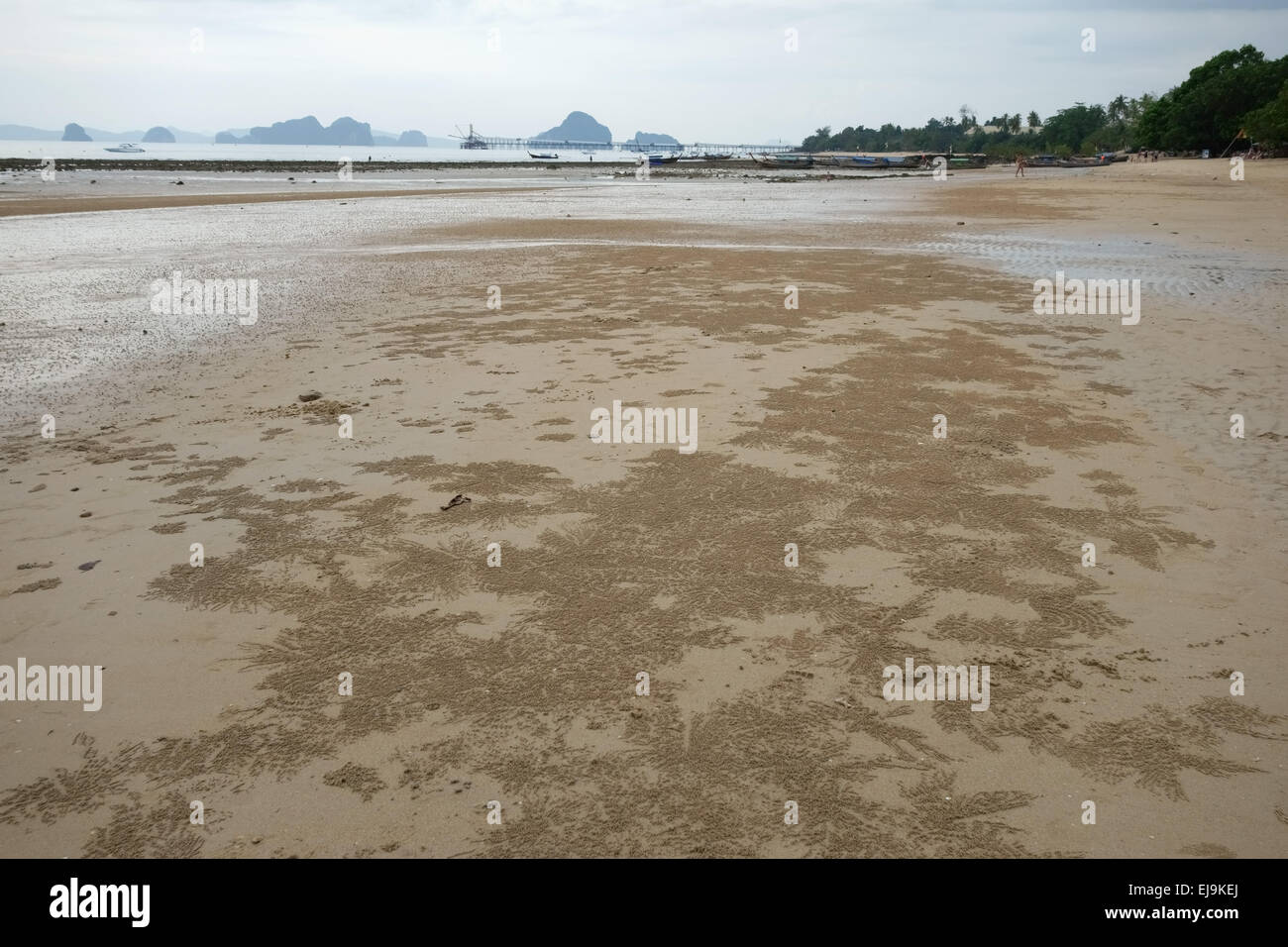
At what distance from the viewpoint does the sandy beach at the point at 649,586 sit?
328 centimetres

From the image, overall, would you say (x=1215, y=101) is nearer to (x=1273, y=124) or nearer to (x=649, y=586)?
(x=1273, y=124)

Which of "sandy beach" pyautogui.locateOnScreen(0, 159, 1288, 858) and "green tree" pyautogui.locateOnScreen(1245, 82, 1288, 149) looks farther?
"green tree" pyautogui.locateOnScreen(1245, 82, 1288, 149)

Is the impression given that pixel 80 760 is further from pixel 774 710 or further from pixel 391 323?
pixel 391 323

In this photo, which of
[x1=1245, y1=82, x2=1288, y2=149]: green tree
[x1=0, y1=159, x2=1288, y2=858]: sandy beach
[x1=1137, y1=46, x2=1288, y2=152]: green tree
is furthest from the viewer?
[x1=1137, y1=46, x2=1288, y2=152]: green tree

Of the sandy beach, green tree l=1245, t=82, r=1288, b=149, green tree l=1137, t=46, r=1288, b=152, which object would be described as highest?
green tree l=1137, t=46, r=1288, b=152

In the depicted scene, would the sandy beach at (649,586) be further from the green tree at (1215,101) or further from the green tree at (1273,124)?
the green tree at (1215,101)

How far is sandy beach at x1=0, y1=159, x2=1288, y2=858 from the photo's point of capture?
328cm

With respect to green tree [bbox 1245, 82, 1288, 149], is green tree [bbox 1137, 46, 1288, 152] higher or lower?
higher

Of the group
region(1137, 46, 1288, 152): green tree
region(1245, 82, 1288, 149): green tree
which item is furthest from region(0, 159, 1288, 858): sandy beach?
region(1137, 46, 1288, 152): green tree

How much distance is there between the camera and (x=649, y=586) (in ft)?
16.2

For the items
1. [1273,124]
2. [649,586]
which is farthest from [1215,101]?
[649,586]

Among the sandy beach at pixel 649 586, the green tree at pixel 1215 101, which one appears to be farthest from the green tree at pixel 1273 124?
the sandy beach at pixel 649 586

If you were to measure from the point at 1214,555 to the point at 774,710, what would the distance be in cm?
342

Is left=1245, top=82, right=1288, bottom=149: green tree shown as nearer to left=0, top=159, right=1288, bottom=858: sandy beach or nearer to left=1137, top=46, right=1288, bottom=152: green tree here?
left=1137, top=46, right=1288, bottom=152: green tree
